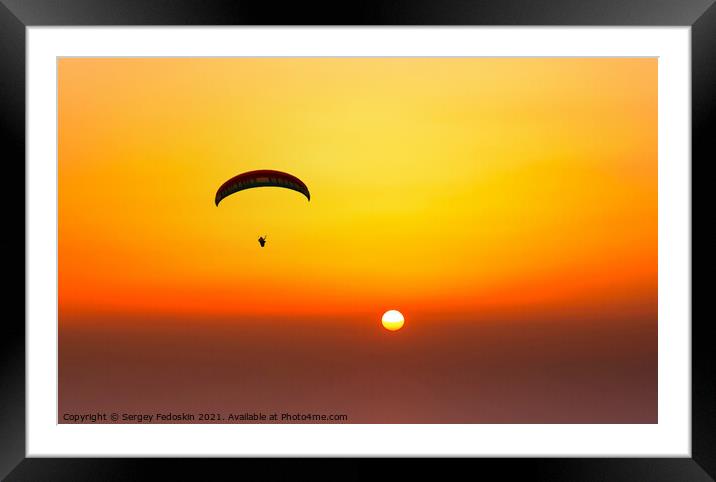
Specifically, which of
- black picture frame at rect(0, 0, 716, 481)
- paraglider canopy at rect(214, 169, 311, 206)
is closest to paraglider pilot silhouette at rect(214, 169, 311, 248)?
paraglider canopy at rect(214, 169, 311, 206)

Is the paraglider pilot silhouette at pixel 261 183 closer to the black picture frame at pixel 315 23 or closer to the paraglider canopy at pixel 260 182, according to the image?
the paraglider canopy at pixel 260 182

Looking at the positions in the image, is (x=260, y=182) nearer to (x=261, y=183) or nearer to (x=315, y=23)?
(x=261, y=183)

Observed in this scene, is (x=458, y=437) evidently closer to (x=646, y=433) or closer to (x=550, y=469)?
(x=550, y=469)

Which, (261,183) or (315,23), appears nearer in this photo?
(315,23)

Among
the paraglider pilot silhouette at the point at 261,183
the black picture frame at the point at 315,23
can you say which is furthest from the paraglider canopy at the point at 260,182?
the black picture frame at the point at 315,23

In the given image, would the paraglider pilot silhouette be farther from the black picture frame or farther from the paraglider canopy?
the black picture frame

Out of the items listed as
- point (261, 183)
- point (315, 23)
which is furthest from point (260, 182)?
point (315, 23)
